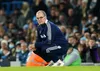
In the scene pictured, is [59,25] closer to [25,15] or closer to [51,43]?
[25,15]

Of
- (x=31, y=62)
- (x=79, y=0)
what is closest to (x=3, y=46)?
(x=79, y=0)

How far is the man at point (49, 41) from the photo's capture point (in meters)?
12.3

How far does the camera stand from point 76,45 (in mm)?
16531

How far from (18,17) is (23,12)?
27 centimetres

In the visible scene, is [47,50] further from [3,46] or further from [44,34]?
[3,46]

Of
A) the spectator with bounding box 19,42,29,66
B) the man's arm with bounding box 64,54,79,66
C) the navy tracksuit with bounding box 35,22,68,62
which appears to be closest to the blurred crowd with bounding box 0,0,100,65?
the spectator with bounding box 19,42,29,66

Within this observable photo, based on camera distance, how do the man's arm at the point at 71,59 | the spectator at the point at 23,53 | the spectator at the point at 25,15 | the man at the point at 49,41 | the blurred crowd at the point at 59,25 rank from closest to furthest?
the man at the point at 49,41
the man's arm at the point at 71,59
the blurred crowd at the point at 59,25
the spectator at the point at 23,53
the spectator at the point at 25,15

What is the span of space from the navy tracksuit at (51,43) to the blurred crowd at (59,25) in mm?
3164

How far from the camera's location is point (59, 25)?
1920 cm

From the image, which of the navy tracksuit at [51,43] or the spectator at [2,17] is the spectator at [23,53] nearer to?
the navy tracksuit at [51,43]

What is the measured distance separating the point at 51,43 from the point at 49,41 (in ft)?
0.26

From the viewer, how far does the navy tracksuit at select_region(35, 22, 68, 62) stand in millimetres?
12297

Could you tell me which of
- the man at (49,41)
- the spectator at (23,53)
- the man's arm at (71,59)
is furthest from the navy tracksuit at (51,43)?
the spectator at (23,53)

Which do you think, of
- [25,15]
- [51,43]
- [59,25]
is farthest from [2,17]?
[51,43]
